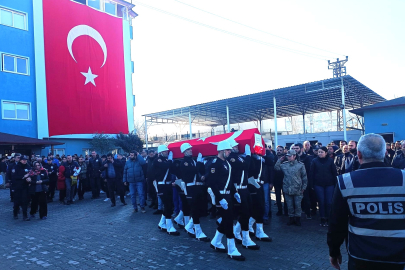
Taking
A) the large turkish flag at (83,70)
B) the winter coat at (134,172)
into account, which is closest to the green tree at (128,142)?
the large turkish flag at (83,70)

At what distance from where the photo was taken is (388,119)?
21.6 metres

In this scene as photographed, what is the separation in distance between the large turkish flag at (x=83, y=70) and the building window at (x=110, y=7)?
4.02ft

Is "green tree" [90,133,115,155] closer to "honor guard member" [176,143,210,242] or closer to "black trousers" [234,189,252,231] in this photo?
"honor guard member" [176,143,210,242]

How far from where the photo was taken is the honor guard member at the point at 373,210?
269 centimetres

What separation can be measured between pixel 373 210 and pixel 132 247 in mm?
5201

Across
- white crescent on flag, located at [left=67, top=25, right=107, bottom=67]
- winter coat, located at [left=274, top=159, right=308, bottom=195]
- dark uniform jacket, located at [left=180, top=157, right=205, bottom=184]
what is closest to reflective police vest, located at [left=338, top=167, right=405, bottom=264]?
dark uniform jacket, located at [left=180, top=157, right=205, bottom=184]

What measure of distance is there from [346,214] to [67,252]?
5718mm

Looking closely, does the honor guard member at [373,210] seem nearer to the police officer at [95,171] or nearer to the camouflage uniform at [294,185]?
the camouflage uniform at [294,185]

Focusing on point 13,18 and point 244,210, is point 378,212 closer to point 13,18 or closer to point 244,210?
point 244,210

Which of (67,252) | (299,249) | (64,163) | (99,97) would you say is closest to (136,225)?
(67,252)

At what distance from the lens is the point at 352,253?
288 centimetres

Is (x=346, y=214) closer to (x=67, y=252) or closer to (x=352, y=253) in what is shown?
(x=352, y=253)

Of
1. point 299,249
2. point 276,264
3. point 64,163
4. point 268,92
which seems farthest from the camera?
point 268,92

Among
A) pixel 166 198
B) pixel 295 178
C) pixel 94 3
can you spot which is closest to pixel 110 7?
pixel 94 3
